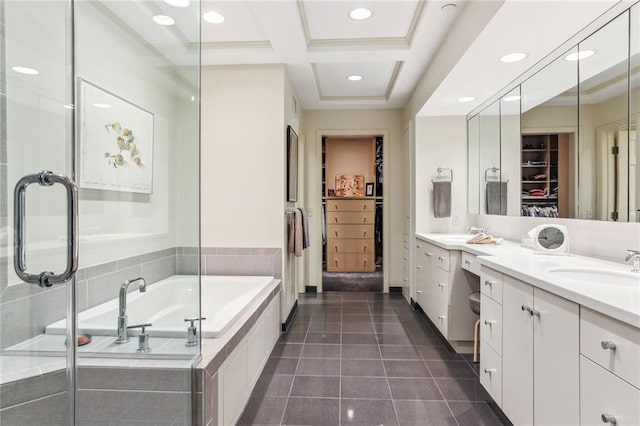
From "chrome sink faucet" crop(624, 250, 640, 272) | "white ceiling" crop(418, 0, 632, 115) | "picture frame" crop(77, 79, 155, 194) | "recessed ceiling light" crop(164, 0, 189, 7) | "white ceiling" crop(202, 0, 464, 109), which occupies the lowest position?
"chrome sink faucet" crop(624, 250, 640, 272)

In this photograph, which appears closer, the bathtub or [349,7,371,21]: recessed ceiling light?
the bathtub

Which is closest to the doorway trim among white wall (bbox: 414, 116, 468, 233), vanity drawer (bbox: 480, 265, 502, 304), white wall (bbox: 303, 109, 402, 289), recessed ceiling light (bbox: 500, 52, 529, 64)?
white wall (bbox: 303, 109, 402, 289)

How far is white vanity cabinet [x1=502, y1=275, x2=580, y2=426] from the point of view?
4.00 feet

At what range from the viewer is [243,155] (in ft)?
10.5

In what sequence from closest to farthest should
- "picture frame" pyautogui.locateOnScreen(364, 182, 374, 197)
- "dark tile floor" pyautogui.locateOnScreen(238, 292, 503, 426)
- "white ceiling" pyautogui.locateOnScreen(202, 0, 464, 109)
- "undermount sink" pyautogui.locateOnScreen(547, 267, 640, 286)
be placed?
"undermount sink" pyautogui.locateOnScreen(547, 267, 640, 286)
"dark tile floor" pyautogui.locateOnScreen(238, 292, 503, 426)
"white ceiling" pyautogui.locateOnScreen(202, 0, 464, 109)
"picture frame" pyautogui.locateOnScreen(364, 182, 374, 197)

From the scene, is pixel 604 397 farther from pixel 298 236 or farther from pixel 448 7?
pixel 298 236

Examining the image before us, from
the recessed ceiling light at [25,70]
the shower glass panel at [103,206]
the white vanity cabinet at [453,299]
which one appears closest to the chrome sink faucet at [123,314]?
the shower glass panel at [103,206]

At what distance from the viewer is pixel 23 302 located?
4.12ft

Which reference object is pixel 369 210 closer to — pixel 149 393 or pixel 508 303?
pixel 508 303

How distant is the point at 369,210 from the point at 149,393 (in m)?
5.09

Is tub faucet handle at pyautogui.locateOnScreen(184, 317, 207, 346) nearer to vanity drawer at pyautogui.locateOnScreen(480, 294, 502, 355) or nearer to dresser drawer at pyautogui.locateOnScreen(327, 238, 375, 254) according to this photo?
vanity drawer at pyautogui.locateOnScreen(480, 294, 502, 355)

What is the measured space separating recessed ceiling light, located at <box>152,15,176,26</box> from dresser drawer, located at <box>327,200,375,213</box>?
4550 millimetres

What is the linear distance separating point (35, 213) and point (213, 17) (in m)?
1.93

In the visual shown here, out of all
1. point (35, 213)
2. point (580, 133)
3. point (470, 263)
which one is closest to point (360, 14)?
point (580, 133)
